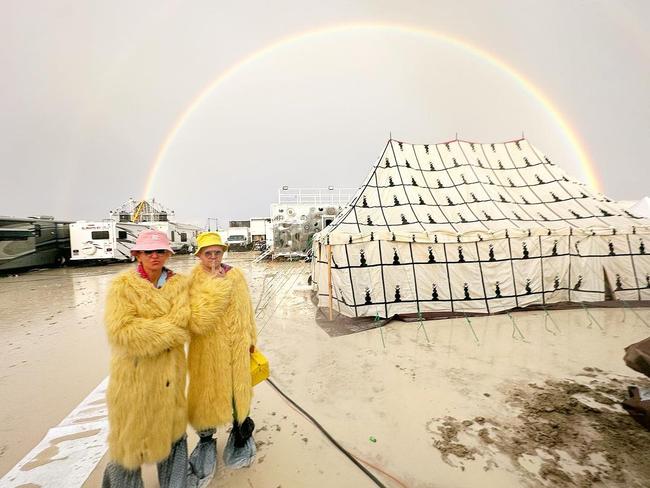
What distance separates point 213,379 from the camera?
211cm

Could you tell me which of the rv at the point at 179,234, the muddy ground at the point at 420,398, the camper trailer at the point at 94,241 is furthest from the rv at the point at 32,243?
the muddy ground at the point at 420,398

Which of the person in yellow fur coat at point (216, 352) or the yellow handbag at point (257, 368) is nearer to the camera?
the person in yellow fur coat at point (216, 352)

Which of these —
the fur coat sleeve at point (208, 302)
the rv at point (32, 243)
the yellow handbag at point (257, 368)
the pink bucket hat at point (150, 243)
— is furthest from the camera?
the rv at point (32, 243)

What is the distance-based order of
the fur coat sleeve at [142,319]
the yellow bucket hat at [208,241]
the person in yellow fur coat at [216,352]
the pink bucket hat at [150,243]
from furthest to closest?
1. the yellow bucket hat at [208,241]
2. the person in yellow fur coat at [216,352]
3. the pink bucket hat at [150,243]
4. the fur coat sleeve at [142,319]

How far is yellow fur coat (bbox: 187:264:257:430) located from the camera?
199 cm

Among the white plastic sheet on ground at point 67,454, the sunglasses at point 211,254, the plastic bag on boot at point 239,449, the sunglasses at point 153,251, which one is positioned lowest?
the white plastic sheet on ground at point 67,454

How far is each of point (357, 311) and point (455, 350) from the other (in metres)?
2.28

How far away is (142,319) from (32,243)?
22.3 metres

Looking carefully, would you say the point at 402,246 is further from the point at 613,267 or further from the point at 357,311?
the point at 613,267

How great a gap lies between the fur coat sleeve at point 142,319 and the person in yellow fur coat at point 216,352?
16 cm

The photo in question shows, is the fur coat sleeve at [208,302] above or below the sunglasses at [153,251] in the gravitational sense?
below

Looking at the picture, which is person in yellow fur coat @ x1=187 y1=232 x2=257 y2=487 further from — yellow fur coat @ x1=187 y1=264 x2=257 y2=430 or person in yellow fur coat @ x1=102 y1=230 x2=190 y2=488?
person in yellow fur coat @ x1=102 y1=230 x2=190 y2=488

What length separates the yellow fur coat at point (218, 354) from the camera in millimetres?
1993

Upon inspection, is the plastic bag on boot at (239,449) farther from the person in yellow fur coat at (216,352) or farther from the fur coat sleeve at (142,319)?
the fur coat sleeve at (142,319)
